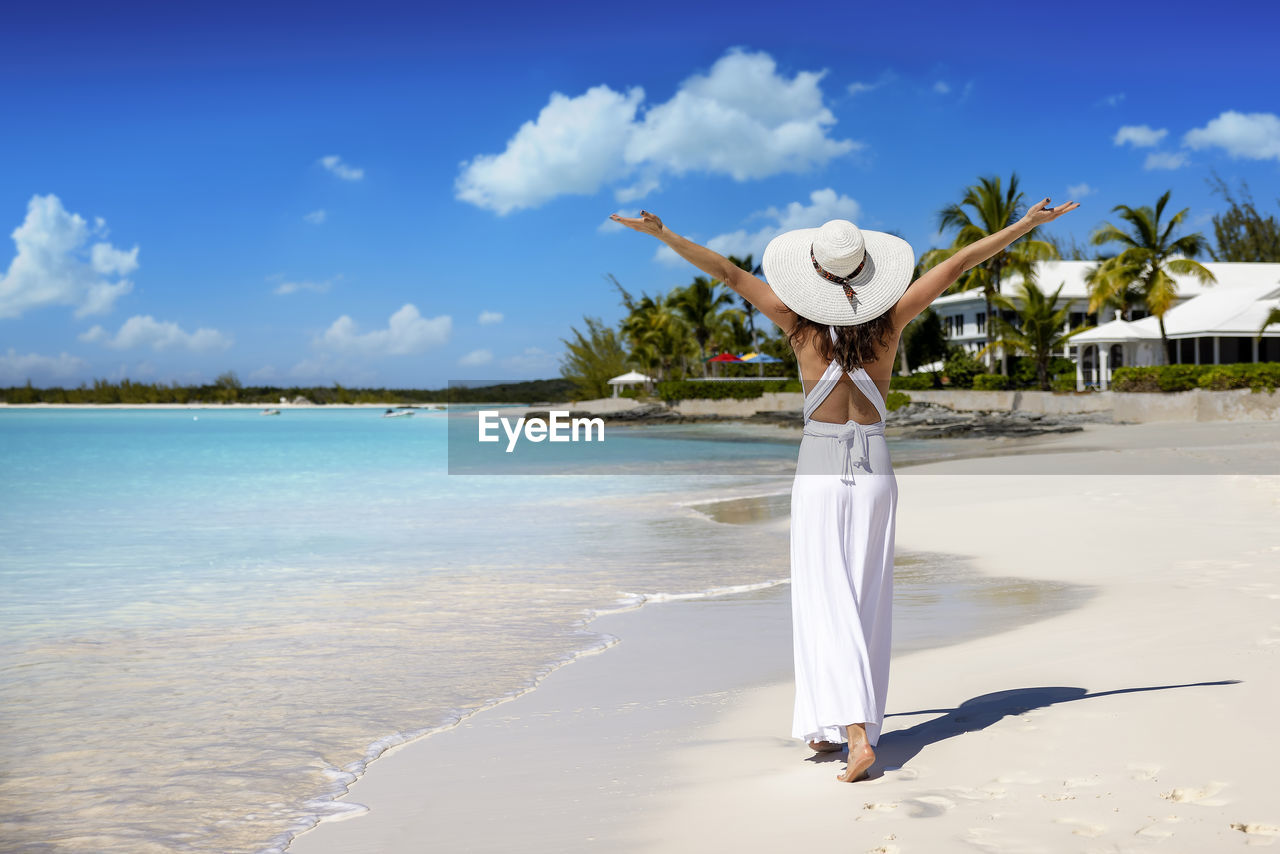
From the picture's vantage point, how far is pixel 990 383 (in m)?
40.4

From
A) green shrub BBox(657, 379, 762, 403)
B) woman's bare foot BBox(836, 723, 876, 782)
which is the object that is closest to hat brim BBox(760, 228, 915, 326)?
woman's bare foot BBox(836, 723, 876, 782)

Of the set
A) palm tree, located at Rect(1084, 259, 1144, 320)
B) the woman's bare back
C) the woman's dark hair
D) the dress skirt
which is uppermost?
palm tree, located at Rect(1084, 259, 1144, 320)

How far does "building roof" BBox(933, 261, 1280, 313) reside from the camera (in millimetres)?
49062

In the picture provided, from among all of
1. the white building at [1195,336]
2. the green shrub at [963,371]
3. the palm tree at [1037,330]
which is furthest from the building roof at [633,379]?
the palm tree at [1037,330]

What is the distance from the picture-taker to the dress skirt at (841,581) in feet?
11.2

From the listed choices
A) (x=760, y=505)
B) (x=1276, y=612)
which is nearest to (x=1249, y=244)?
(x=760, y=505)

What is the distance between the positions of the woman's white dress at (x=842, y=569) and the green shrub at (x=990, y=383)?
3866 cm

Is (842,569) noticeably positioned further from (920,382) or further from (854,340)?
(920,382)

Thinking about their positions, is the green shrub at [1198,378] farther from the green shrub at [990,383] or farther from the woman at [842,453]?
the woman at [842,453]

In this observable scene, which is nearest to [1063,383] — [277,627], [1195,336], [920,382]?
[1195,336]

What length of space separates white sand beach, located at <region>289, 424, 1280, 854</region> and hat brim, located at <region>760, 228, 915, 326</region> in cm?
152

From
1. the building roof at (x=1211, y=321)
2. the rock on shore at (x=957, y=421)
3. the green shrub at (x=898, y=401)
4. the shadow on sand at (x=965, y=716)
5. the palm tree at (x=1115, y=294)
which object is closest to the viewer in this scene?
the shadow on sand at (x=965, y=716)

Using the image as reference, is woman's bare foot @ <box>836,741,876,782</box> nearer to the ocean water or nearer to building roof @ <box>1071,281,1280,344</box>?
the ocean water

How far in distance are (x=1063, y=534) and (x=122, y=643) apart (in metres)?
7.94
